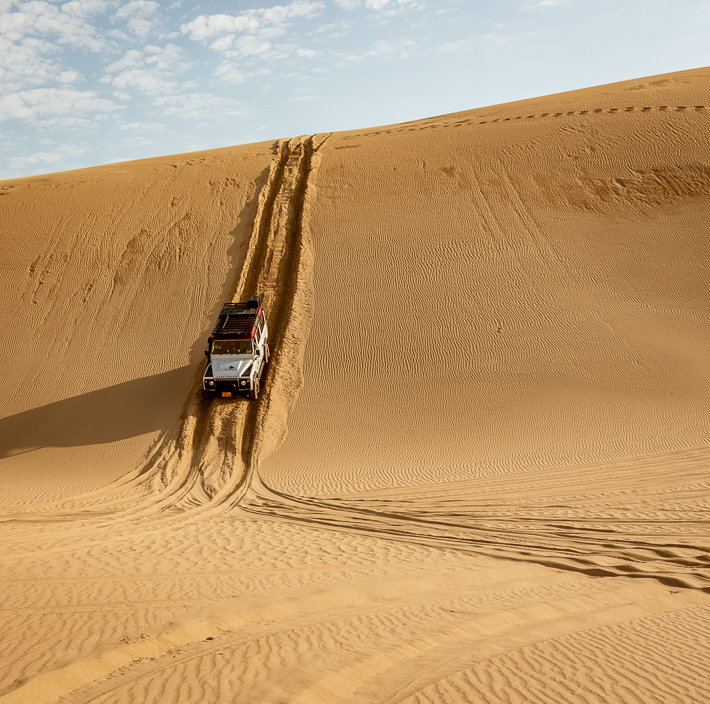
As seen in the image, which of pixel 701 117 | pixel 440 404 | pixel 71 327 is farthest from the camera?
pixel 701 117

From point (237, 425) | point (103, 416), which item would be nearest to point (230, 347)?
point (237, 425)

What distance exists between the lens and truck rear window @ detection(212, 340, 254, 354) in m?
15.3

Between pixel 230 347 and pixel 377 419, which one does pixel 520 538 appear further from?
pixel 230 347

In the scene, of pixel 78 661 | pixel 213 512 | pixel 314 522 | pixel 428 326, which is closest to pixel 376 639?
pixel 78 661

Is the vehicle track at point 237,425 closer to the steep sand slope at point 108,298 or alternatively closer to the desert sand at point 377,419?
the desert sand at point 377,419

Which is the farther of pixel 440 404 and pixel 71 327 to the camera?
pixel 71 327

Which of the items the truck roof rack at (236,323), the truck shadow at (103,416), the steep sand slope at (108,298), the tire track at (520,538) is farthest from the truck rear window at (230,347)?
the tire track at (520,538)

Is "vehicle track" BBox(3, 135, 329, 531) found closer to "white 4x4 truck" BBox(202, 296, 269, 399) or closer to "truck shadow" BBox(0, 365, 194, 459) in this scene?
"white 4x4 truck" BBox(202, 296, 269, 399)

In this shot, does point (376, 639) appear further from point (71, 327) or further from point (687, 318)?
point (71, 327)

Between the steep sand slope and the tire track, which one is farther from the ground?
the steep sand slope

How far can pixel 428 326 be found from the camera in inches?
717

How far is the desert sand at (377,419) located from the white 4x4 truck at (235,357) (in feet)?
2.48

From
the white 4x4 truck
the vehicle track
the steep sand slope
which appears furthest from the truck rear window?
the steep sand slope

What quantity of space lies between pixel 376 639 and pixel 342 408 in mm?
10647
